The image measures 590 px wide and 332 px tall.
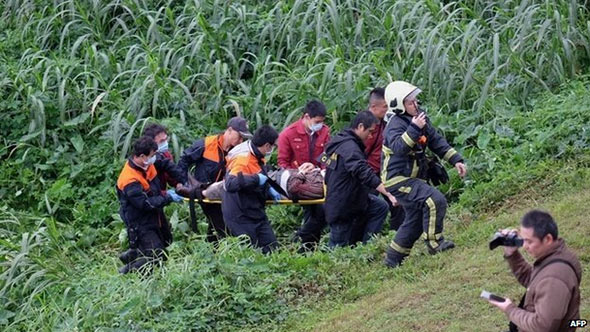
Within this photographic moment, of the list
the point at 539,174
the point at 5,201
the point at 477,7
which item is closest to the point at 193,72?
the point at 5,201

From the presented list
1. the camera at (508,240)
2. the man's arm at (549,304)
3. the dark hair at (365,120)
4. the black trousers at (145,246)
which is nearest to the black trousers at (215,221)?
the black trousers at (145,246)

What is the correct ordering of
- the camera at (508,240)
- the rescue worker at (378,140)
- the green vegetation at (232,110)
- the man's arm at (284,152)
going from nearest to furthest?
the camera at (508,240)
the green vegetation at (232,110)
the rescue worker at (378,140)
the man's arm at (284,152)

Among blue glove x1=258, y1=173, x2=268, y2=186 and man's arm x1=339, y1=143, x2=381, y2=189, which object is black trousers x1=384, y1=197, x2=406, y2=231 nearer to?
man's arm x1=339, y1=143, x2=381, y2=189

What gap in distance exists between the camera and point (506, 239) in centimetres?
599

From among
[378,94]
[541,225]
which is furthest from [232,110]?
[541,225]

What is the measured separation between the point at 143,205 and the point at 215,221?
1327 mm

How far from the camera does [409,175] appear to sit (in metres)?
8.94

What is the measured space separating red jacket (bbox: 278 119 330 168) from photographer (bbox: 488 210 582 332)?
5.02 metres

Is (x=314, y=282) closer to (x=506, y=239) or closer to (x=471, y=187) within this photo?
(x=471, y=187)

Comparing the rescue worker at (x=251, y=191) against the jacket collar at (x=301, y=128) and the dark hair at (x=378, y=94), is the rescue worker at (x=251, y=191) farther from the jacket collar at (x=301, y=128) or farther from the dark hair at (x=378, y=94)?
the dark hair at (x=378, y=94)

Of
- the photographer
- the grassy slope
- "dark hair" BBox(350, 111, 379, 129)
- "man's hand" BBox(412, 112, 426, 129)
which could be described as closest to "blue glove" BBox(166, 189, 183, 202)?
"dark hair" BBox(350, 111, 379, 129)

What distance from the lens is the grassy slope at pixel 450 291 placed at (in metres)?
7.94

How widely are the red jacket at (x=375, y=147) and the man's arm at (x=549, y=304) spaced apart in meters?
4.73

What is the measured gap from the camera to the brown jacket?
5.62 m
